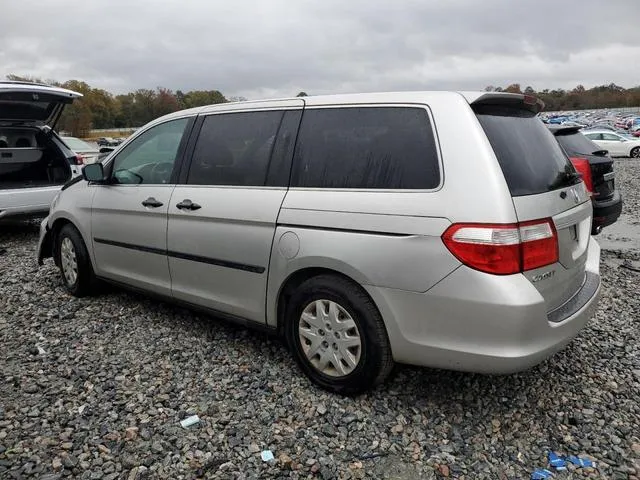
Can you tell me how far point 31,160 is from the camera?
795 centimetres

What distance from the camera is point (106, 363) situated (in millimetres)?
3605

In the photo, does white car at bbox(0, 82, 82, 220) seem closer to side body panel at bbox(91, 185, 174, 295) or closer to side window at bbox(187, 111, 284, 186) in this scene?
side body panel at bbox(91, 185, 174, 295)

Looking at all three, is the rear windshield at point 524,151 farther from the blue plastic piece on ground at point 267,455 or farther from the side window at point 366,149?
the blue plastic piece on ground at point 267,455

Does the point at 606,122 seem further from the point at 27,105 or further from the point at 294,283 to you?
the point at 294,283

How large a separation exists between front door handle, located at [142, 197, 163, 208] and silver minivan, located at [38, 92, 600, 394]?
0.02 metres

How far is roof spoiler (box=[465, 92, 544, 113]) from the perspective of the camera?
282 cm

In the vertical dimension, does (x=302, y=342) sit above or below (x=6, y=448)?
above

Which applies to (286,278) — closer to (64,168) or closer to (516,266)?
(516,266)

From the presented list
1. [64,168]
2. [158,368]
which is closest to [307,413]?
[158,368]

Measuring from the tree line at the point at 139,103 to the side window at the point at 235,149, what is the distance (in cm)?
2976

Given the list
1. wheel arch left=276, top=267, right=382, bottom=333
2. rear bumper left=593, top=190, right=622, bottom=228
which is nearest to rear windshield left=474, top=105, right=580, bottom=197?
wheel arch left=276, top=267, right=382, bottom=333

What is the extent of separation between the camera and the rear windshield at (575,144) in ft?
21.1

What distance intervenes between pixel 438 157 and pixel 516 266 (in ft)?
2.23

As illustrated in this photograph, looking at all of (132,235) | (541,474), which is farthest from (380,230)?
(132,235)
